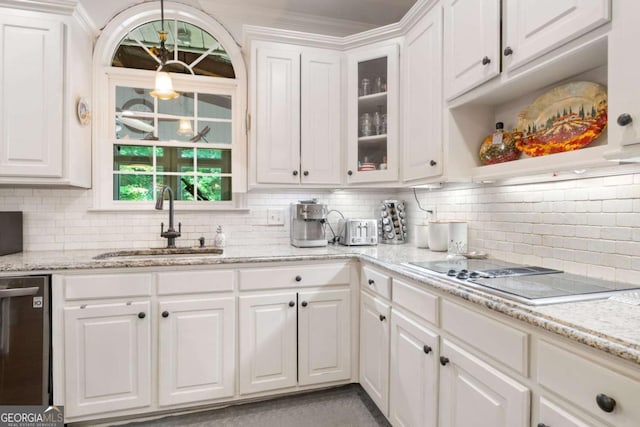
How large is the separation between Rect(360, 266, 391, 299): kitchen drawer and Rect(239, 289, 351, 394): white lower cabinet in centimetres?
17

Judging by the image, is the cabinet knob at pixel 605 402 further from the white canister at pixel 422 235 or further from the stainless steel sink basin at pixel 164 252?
the stainless steel sink basin at pixel 164 252

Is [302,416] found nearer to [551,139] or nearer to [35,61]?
[551,139]

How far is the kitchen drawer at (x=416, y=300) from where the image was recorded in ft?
4.82

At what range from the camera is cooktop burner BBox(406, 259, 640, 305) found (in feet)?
3.70

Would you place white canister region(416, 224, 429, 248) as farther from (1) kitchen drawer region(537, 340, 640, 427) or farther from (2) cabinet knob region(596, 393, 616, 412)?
(2) cabinet knob region(596, 393, 616, 412)

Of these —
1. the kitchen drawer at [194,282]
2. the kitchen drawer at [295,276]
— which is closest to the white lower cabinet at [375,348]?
the kitchen drawer at [295,276]

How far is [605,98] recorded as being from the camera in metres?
1.35

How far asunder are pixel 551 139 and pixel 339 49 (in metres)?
1.62

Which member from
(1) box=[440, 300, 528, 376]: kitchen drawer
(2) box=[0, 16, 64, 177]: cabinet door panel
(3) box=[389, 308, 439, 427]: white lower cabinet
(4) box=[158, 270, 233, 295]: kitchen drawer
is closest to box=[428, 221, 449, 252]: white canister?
(3) box=[389, 308, 439, 427]: white lower cabinet

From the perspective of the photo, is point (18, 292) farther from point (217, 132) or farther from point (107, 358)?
point (217, 132)

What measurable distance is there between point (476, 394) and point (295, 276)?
120cm

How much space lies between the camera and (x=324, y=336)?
7.29ft

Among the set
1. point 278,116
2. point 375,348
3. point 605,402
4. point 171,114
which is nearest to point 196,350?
point 375,348

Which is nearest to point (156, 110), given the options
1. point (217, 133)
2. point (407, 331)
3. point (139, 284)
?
point (217, 133)
